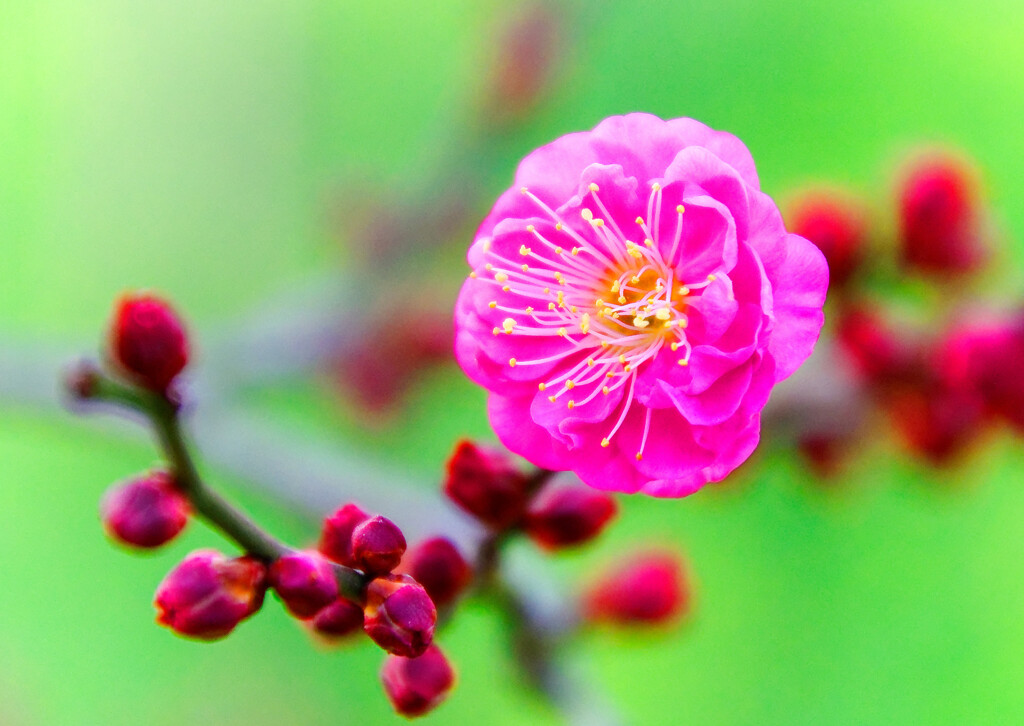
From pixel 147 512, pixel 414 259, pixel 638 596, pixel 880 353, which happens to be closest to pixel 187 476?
pixel 147 512

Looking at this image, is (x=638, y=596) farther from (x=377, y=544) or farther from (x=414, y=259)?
(x=414, y=259)

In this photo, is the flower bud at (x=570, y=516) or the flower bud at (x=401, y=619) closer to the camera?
the flower bud at (x=401, y=619)

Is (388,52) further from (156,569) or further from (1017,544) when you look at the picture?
(1017,544)

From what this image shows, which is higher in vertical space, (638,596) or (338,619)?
(338,619)

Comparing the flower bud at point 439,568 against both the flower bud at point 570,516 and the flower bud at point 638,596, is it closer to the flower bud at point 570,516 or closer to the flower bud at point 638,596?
the flower bud at point 570,516

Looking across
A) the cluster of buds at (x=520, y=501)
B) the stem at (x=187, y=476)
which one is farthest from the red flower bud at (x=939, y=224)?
the stem at (x=187, y=476)

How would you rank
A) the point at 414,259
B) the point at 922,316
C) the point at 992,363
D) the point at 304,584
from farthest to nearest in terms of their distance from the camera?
1. the point at 414,259
2. the point at 922,316
3. the point at 992,363
4. the point at 304,584

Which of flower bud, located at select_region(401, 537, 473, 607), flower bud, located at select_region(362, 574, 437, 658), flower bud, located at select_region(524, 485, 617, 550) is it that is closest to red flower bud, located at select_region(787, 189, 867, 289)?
flower bud, located at select_region(524, 485, 617, 550)
